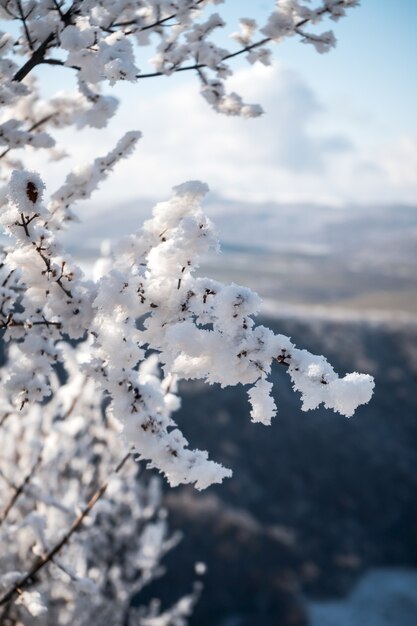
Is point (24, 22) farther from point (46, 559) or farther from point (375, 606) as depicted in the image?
point (375, 606)

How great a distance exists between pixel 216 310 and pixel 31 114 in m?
2.05

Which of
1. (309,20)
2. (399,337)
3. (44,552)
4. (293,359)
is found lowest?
(399,337)

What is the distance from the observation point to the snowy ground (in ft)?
62.1

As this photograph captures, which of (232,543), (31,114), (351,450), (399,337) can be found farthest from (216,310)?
(399,337)

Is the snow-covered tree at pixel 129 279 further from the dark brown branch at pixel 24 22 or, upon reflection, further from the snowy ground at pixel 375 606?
the snowy ground at pixel 375 606

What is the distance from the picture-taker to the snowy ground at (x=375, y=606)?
18.9m

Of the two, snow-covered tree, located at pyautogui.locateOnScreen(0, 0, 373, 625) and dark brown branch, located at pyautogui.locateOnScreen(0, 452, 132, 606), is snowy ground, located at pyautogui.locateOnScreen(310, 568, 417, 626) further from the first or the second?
snow-covered tree, located at pyautogui.locateOnScreen(0, 0, 373, 625)

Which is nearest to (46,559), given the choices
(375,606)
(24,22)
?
(24,22)

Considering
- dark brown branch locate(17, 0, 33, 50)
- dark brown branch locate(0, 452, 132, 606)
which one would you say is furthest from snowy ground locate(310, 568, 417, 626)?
dark brown branch locate(17, 0, 33, 50)

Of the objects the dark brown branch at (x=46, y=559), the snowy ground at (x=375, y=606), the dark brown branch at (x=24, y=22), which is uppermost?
the dark brown branch at (x=24, y=22)

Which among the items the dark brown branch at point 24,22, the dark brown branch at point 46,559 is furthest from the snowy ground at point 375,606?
the dark brown branch at point 24,22

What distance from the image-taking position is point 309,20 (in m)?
2.64

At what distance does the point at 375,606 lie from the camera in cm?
2000

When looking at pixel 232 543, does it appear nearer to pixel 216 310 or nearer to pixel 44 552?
pixel 44 552
